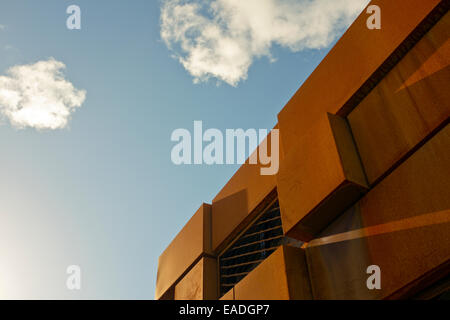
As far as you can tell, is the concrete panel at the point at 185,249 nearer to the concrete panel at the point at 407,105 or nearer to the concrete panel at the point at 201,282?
the concrete panel at the point at 201,282

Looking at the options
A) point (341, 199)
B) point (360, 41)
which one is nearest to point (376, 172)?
point (341, 199)

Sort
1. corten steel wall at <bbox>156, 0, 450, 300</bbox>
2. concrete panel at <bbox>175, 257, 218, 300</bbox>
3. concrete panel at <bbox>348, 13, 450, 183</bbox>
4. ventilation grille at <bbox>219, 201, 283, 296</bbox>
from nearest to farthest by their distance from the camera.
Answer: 1. corten steel wall at <bbox>156, 0, 450, 300</bbox>
2. concrete panel at <bbox>348, 13, 450, 183</bbox>
3. ventilation grille at <bbox>219, 201, 283, 296</bbox>
4. concrete panel at <bbox>175, 257, 218, 300</bbox>

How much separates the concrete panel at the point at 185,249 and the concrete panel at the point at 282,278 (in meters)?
3.21

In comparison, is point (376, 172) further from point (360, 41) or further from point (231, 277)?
point (231, 277)

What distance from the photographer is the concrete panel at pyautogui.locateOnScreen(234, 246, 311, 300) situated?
3963 millimetres

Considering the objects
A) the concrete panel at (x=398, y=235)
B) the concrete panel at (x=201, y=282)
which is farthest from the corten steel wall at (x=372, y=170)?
the concrete panel at (x=201, y=282)

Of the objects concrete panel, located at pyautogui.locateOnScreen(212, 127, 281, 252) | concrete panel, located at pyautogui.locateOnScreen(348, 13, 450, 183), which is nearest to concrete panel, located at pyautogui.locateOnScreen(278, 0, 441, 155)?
concrete panel, located at pyautogui.locateOnScreen(348, 13, 450, 183)

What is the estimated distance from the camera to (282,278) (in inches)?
159

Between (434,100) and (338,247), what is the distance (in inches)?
76.1

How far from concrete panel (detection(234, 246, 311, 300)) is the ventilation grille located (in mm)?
1115

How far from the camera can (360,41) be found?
4.43 meters

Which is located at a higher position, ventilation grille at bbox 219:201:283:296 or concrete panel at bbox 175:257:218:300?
ventilation grille at bbox 219:201:283:296

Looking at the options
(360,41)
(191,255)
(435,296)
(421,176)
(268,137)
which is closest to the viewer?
(435,296)

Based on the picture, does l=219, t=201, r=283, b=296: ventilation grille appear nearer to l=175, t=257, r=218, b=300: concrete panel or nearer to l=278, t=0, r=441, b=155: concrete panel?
l=175, t=257, r=218, b=300: concrete panel
